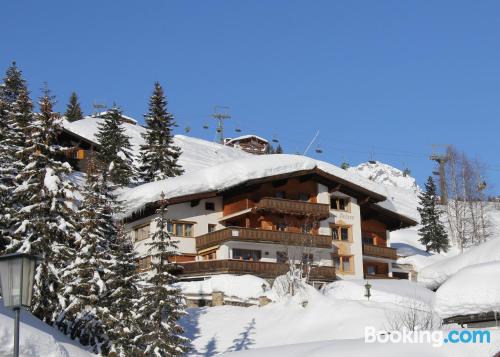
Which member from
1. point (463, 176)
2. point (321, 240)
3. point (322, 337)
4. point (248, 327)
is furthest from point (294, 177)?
point (463, 176)

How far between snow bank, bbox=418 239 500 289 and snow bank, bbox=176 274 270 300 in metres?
23.8

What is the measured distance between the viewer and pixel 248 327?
32.3 m

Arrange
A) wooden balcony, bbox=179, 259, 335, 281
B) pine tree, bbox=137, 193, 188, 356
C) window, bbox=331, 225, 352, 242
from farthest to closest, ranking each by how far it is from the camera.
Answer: window, bbox=331, 225, 352, 242, wooden balcony, bbox=179, 259, 335, 281, pine tree, bbox=137, 193, 188, 356

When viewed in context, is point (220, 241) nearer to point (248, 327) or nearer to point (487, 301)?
point (248, 327)

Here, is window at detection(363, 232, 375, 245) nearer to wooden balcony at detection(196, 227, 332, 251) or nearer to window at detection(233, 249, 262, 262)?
wooden balcony at detection(196, 227, 332, 251)

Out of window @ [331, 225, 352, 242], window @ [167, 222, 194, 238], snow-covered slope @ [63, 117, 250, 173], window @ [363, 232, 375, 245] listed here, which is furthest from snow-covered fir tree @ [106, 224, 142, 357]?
snow-covered slope @ [63, 117, 250, 173]

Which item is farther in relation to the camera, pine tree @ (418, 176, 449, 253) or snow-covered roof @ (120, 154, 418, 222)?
pine tree @ (418, 176, 449, 253)

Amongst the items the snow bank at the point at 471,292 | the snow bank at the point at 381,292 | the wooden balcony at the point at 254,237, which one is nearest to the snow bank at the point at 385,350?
the snow bank at the point at 471,292

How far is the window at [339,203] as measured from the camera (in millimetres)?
51656

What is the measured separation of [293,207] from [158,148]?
55.4 ft

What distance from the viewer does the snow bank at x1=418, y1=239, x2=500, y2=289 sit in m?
12.5

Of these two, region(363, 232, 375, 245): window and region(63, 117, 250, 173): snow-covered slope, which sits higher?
region(63, 117, 250, 173): snow-covered slope

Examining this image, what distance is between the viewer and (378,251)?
5231cm

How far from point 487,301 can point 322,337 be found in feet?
58.3
